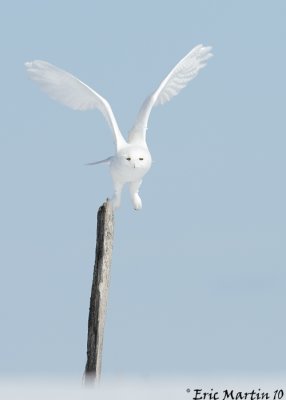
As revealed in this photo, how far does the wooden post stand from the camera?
46.3 ft

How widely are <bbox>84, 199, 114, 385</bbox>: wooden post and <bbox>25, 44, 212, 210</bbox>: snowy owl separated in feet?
2.77

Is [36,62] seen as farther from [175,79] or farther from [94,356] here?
[94,356]

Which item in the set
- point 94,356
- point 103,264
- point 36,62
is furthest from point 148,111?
point 94,356

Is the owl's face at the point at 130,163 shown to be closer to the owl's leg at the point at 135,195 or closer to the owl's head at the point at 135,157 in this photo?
the owl's head at the point at 135,157

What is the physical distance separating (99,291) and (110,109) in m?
3.26

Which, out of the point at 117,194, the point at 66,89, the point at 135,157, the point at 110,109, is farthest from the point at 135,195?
the point at 66,89

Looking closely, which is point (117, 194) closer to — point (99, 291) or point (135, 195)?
point (135, 195)

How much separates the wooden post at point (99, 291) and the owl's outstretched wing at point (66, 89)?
2134 mm

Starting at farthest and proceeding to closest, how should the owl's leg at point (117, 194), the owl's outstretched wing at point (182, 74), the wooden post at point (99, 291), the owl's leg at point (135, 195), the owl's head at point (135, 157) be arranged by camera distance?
1. the owl's outstretched wing at point (182, 74)
2. the owl's leg at point (135, 195)
3. the owl's leg at point (117, 194)
4. the owl's head at point (135, 157)
5. the wooden post at point (99, 291)

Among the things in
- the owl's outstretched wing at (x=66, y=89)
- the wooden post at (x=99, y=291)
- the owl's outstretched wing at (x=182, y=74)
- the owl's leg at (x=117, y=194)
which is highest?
the owl's outstretched wing at (x=182, y=74)

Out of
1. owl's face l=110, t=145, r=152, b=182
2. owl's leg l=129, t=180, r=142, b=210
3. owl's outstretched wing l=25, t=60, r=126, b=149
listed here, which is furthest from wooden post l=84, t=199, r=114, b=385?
owl's outstretched wing l=25, t=60, r=126, b=149

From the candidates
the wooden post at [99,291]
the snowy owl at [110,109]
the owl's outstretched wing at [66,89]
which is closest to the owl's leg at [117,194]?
the snowy owl at [110,109]

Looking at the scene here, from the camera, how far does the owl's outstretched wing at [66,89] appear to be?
16.6 meters

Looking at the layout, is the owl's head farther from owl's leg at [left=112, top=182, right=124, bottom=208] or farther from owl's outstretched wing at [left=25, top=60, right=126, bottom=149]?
owl's outstretched wing at [left=25, top=60, right=126, bottom=149]
